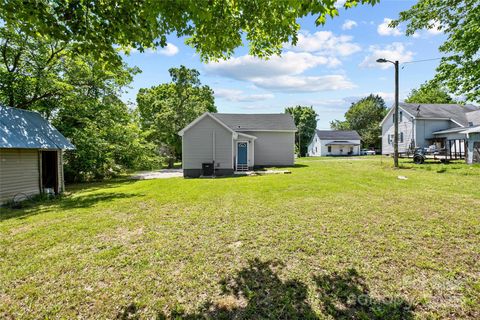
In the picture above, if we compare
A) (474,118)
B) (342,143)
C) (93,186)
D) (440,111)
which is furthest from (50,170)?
(342,143)

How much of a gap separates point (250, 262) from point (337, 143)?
46.1 m

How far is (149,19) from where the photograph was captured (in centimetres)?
349

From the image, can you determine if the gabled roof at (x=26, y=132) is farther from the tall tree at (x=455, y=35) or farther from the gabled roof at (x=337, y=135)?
the gabled roof at (x=337, y=135)

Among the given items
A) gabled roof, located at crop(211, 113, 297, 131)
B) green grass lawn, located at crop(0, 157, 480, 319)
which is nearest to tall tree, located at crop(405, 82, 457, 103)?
gabled roof, located at crop(211, 113, 297, 131)

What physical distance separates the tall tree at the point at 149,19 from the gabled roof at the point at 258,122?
1827cm

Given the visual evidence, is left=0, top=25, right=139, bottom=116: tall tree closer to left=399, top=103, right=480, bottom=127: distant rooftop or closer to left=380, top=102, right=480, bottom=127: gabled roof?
left=380, top=102, right=480, bottom=127: gabled roof

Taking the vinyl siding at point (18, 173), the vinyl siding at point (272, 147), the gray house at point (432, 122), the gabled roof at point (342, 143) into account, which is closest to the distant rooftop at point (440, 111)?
the gray house at point (432, 122)

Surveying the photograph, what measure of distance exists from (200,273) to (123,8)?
13.8 ft

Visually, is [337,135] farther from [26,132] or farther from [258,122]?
[26,132]

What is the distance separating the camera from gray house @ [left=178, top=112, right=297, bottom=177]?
1727cm

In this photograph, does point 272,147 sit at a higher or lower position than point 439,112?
lower

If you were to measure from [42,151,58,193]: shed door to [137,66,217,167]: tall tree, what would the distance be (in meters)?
13.0

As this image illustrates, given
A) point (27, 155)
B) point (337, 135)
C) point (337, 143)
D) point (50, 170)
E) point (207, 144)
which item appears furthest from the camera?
point (337, 135)

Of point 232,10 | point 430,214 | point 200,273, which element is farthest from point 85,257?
point 430,214
